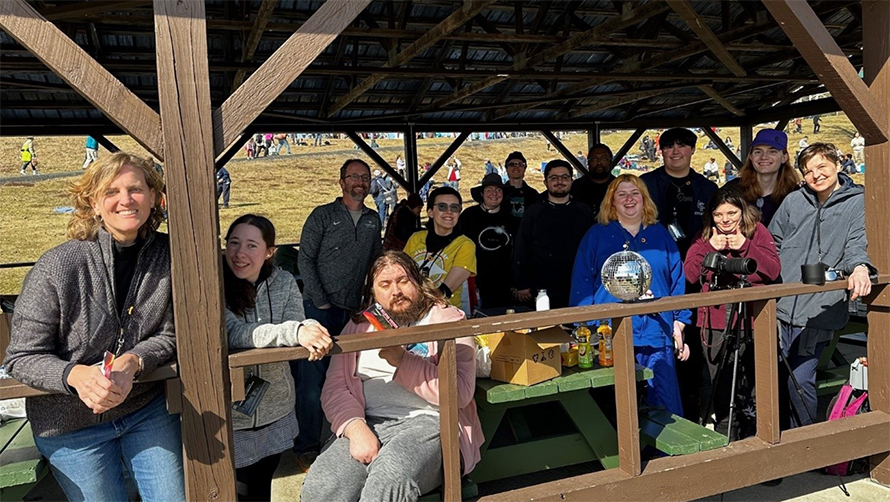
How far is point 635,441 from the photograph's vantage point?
9.29ft

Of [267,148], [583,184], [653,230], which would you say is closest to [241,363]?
[653,230]

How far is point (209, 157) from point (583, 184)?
343 centimetres

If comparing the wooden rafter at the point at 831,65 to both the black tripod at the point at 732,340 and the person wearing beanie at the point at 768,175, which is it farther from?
the black tripod at the point at 732,340

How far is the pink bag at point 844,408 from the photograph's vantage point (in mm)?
3512

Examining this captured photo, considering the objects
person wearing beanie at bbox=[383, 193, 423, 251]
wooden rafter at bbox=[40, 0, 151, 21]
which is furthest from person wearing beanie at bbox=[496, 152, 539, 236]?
wooden rafter at bbox=[40, 0, 151, 21]

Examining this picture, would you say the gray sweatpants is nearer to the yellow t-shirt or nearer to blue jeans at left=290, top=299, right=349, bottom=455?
blue jeans at left=290, top=299, right=349, bottom=455

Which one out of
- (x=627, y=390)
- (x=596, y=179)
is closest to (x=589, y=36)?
(x=596, y=179)

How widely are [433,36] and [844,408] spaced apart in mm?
4033

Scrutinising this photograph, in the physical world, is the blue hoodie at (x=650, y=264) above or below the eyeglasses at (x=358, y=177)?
below

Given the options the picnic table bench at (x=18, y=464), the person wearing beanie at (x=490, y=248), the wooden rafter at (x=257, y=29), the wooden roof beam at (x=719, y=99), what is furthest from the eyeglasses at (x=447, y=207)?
the wooden roof beam at (x=719, y=99)

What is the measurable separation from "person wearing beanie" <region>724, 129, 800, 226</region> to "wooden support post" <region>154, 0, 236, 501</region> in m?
2.82

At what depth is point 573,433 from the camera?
3.28m

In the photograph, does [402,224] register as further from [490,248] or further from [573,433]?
[573,433]

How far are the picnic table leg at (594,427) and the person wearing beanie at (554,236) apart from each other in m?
1.07
